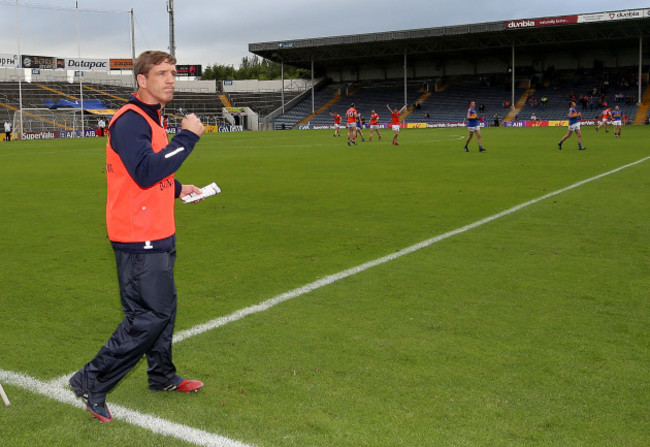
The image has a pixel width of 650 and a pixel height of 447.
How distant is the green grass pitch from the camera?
3.40 m

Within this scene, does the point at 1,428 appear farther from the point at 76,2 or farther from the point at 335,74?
the point at 335,74

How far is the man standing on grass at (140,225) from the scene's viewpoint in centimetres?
331

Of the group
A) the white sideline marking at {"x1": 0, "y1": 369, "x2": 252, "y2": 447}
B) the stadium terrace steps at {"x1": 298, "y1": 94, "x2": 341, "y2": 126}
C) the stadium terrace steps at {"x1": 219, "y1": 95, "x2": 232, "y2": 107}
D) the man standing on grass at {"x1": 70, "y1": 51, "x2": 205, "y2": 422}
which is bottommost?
the white sideline marking at {"x1": 0, "y1": 369, "x2": 252, "y2": 447}

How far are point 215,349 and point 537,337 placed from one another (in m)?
2.27

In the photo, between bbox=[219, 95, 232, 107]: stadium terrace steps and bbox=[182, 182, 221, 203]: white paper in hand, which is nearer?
bbox=[182, 182, 221, 203]: white paper in hand

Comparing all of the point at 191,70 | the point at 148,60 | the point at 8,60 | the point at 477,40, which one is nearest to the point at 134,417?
the point at 148,60

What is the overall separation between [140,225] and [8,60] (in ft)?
268

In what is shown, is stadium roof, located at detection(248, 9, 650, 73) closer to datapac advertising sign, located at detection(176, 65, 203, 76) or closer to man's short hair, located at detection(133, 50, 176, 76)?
datapac advertising sign, located at detection(176, 65, 203, 76)

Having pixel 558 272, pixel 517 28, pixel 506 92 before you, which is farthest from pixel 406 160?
pixel 506 92

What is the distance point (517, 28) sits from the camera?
5362 centimetres

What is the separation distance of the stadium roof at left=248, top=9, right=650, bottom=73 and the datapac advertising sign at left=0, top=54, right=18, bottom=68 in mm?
30373

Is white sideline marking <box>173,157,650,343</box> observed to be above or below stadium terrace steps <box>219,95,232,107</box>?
below

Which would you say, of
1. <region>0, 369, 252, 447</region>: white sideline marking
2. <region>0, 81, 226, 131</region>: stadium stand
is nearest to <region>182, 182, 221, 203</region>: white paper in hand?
<region>0, 369, 252, 447</region>: white sideline marking

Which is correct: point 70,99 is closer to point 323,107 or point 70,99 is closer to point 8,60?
point 8,60
